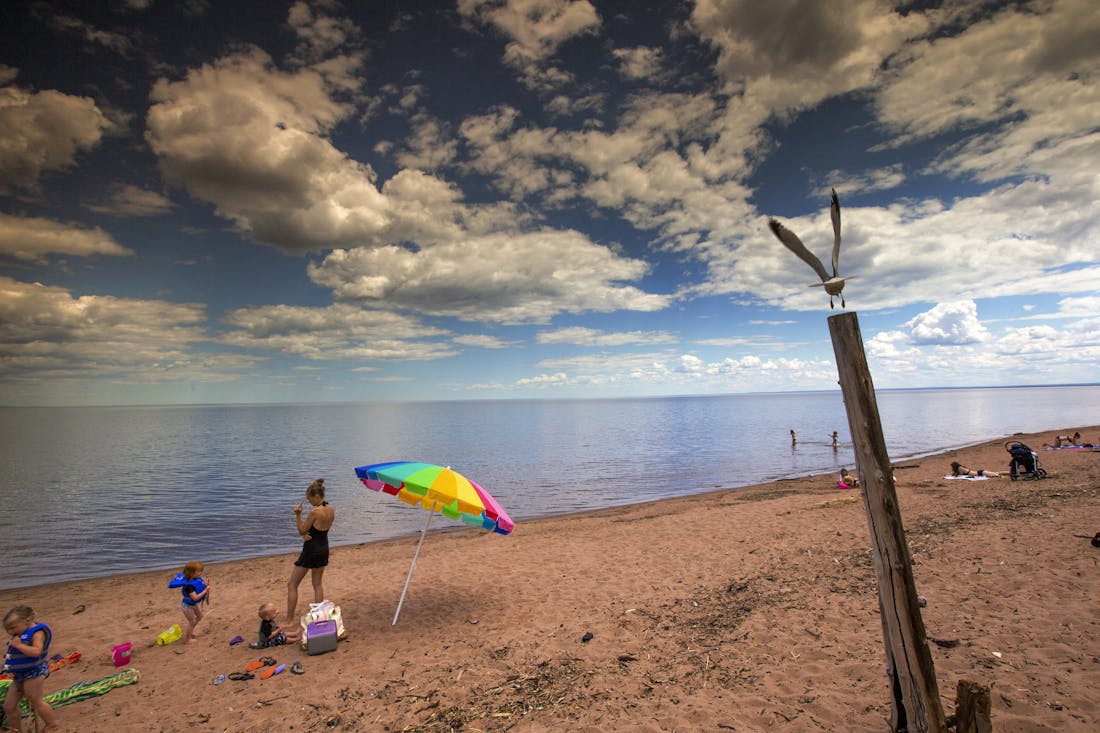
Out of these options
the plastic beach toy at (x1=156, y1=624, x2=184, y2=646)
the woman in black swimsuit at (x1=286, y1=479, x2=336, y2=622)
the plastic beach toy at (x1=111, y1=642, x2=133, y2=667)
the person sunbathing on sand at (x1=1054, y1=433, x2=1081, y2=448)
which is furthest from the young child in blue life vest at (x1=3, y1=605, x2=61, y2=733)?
the person sunbathing on sand at (x1=1054, y1=433, x2=1081, y2=448)

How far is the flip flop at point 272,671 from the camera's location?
7012mm

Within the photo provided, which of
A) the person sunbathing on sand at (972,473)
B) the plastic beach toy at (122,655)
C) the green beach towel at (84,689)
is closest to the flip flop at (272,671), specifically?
the green beach towel at (84,689)

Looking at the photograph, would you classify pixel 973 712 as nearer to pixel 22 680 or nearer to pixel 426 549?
pixel 22 680

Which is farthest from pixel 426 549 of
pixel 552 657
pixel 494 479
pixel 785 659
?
pixel 494 479

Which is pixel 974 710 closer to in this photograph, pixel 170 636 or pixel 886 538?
pixel 886 538

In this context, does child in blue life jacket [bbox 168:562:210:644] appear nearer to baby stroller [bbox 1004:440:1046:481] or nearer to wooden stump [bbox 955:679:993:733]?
wooden stump [bbox 955:679:993:733]

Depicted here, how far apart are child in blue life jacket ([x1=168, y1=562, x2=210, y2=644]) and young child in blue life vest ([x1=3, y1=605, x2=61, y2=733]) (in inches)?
88.9

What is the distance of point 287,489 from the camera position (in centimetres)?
3131

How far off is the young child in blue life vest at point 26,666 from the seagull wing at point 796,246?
28.8 ft

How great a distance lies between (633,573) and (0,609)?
16221mm

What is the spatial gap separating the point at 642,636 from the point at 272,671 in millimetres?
5588

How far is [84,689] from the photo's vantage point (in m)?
6.79

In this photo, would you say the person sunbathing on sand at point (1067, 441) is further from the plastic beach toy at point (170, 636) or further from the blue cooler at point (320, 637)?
the plastic beach toy at point (170, 636)

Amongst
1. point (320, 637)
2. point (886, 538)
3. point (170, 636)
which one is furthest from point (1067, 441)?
point (170, 636)
